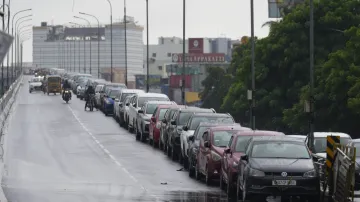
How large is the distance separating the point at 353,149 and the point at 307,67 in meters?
37.2

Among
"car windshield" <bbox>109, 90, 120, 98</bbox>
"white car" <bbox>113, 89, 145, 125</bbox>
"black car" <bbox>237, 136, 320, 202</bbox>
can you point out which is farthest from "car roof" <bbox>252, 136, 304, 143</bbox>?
"car windshield" <bbox>109, 90, 120, 98</bbox>

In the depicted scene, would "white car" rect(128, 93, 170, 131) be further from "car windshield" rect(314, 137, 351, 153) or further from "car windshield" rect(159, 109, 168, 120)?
"car windshield" rect(314, 137, 351, 153)

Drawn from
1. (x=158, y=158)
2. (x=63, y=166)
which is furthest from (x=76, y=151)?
(x=63, y=166)

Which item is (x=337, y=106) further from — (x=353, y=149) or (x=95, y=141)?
(x=353, y=149)

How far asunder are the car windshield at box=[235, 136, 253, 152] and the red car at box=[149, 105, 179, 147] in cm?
1586

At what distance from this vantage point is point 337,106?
2050 inches

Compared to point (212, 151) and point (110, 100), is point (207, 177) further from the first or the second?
point (110, 100)

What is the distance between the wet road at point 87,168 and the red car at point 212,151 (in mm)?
403

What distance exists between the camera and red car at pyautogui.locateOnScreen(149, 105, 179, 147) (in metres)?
42.3


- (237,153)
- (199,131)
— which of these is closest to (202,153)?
(199,131)

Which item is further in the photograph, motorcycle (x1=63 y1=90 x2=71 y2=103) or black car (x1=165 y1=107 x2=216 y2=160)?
motorcycle (x1=63 y1=90 x2=71 y2=103)

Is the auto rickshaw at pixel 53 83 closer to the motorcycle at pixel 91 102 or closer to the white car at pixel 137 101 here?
the motorcycle at pixel 91 102

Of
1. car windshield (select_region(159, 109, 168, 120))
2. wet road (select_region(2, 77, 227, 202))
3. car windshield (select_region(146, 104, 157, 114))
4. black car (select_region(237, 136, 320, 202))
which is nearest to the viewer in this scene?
black car (select_region(237, 136, 320, 202))

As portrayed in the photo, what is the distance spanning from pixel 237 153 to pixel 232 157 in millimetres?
238
